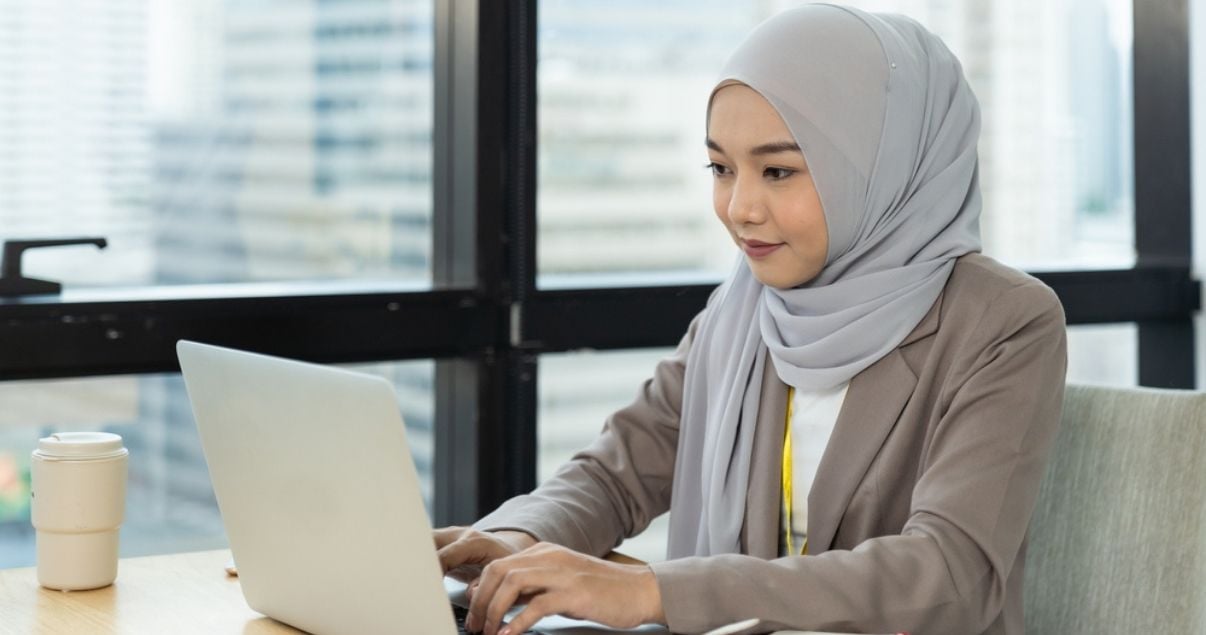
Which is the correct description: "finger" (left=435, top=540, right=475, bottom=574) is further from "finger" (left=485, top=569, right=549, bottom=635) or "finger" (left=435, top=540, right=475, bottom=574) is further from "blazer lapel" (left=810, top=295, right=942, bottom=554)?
"blazer lapel" (left=810, top=295, right=942, bottom=554)

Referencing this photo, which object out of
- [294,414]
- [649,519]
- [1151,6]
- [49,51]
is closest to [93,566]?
[294,414]

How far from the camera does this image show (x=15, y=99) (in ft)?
6.97

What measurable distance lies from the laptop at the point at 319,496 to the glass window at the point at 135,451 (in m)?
0.91

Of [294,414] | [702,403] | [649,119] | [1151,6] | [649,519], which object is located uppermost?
[1151,6]

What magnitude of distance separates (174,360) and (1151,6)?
2055 mm

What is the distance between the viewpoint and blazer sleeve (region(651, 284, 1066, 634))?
1278mm

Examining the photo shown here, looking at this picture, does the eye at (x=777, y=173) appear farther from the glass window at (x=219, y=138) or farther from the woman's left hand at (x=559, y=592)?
the glass window at (x=219, y=138)

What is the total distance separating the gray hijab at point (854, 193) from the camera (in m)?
1.54

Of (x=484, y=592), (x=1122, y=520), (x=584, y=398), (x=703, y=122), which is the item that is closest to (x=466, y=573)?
(x=484, y=592)

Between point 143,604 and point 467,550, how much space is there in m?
0.31

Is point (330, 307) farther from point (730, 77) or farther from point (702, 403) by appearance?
point (730, 77)

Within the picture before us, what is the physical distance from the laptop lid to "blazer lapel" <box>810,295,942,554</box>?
0.54 metres

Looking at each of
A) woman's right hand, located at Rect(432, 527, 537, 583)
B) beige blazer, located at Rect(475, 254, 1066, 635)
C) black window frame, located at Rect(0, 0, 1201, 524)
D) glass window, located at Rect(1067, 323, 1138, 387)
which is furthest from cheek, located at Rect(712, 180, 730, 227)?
glass window, located at Rect(1067, 323, 1138, 387)

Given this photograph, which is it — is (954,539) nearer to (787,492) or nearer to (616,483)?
(787,492)
